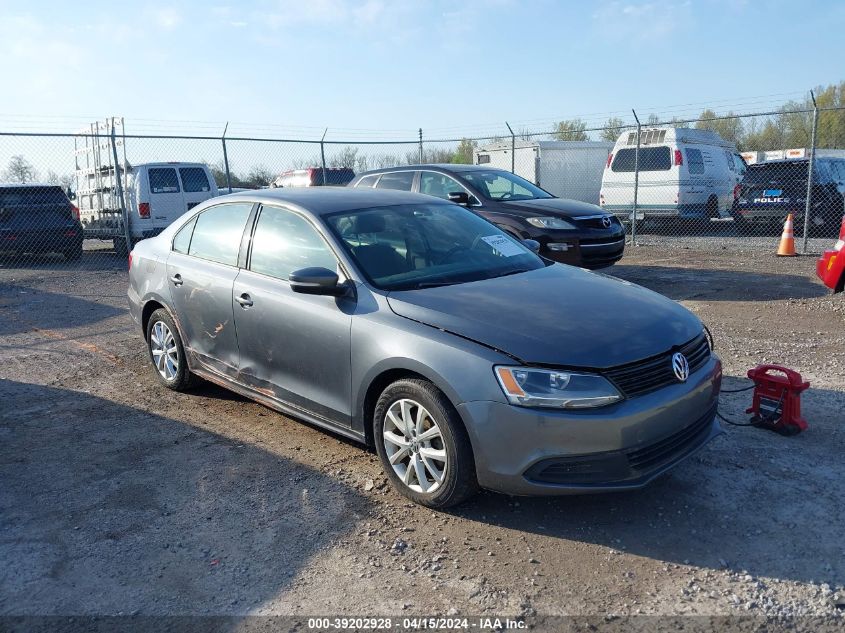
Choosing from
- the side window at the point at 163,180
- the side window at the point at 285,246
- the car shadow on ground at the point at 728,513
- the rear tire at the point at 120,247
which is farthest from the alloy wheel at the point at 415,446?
the rear tire at the point at 120,247

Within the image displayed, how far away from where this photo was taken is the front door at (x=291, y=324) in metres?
4.13

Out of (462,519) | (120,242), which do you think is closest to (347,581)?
(462,519)

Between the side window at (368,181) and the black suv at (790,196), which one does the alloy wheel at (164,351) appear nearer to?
the side window at (368,181)

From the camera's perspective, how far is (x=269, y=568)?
3297mm

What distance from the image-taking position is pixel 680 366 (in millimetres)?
3639

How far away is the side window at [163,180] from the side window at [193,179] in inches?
6.6

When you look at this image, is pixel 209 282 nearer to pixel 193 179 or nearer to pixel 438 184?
pixel 438 184

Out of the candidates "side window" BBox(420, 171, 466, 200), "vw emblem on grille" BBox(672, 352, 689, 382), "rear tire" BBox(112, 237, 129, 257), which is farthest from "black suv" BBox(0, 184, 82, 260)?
"vw emblem on grille" BBox(672, 352, 689, 382)

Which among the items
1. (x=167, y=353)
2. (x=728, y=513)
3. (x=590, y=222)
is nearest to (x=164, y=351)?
(x=167, y=353)

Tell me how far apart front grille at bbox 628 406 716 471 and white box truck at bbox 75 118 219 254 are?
41.3 feet

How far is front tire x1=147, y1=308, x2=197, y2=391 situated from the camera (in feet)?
18.4

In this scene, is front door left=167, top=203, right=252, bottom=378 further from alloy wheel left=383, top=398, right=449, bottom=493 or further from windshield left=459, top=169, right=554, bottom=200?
windshield left=459, top=169, right=554, bottom=200

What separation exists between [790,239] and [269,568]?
37.8 ft

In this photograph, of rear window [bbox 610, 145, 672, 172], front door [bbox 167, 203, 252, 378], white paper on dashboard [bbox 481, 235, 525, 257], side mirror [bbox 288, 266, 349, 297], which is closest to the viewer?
side mirror [bbox 288, 266, 349, 297]
